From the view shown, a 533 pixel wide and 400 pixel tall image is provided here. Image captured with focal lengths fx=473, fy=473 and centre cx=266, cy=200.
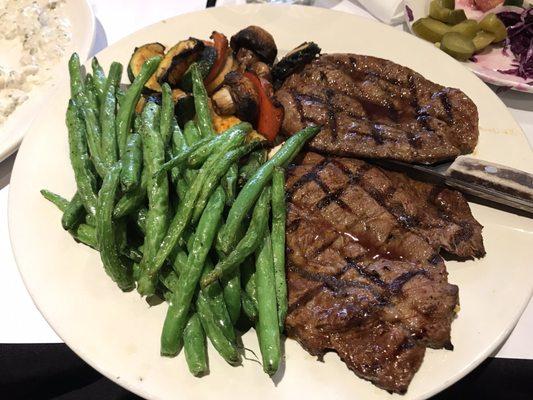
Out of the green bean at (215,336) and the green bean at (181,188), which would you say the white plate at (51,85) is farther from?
the green bean at (215,336)

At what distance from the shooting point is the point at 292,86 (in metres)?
3.51

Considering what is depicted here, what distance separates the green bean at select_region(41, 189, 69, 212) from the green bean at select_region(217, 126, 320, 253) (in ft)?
3.68

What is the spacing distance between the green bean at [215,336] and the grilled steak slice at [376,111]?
131 centimetres

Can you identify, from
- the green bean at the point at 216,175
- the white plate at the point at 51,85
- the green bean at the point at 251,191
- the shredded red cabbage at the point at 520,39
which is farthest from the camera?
the shredded red cabbage at the point at 520,39

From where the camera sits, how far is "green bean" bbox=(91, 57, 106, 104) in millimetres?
3412

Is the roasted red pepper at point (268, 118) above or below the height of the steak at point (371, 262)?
above

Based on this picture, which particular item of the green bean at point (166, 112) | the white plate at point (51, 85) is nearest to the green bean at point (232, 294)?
the green bean at point (166, 112)

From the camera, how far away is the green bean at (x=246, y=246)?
243cm

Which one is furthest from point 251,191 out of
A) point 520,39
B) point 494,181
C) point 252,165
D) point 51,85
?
point 520,39

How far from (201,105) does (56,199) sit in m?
1.12

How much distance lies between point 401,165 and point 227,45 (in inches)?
64.0

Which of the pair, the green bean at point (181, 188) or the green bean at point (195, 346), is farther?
the green bean at point (181, 188)

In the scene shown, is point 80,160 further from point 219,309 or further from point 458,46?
point 458,46

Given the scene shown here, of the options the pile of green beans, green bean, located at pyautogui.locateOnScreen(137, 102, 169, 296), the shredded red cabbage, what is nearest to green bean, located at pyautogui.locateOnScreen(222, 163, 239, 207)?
the pile of green beans
